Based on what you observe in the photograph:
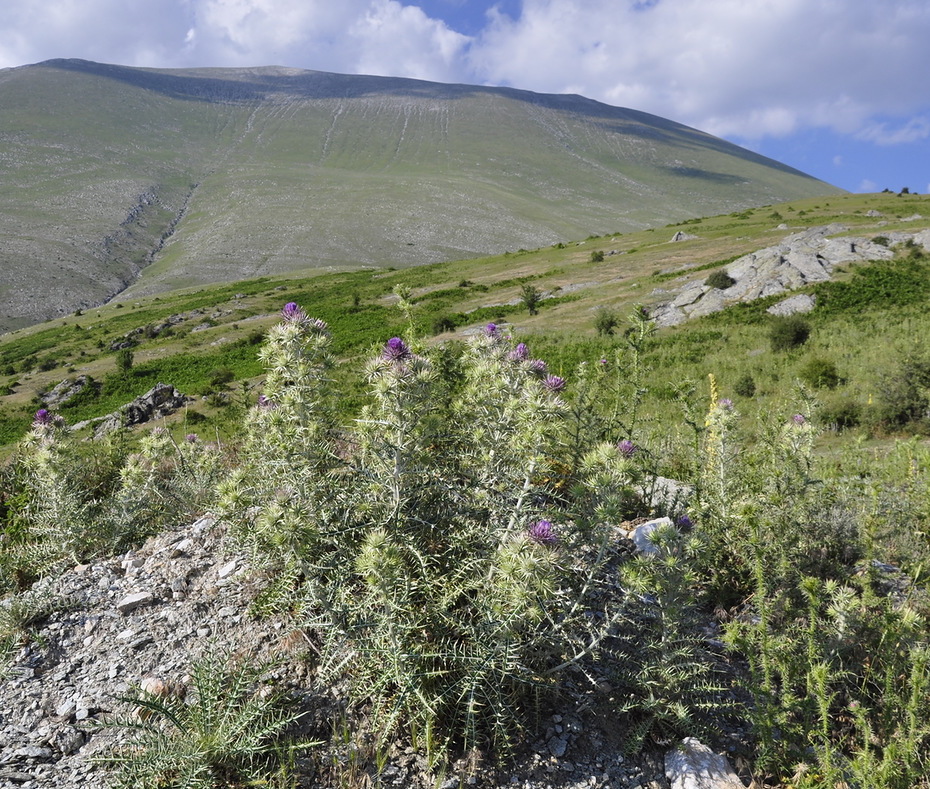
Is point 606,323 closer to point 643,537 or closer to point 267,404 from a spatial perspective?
point 643,537

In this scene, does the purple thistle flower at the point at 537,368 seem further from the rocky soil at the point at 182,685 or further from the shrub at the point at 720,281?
the shrub at the point at 720,281

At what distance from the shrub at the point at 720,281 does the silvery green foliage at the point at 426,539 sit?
25.0 m

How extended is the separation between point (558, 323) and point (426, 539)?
24402mm

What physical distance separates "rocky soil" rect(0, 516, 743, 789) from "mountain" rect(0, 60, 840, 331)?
8640 centimetres

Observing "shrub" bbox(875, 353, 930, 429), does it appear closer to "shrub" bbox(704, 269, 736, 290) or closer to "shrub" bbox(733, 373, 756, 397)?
"shrub" bbox(733, 373, 756, 397)

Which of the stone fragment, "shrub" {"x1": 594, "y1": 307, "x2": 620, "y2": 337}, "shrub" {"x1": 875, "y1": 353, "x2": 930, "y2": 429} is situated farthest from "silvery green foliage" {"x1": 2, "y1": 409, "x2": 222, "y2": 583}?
"shrub" {"x1": 594, "y1": 307, "x2": 620, "y2": 337}

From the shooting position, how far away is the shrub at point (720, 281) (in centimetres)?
2491

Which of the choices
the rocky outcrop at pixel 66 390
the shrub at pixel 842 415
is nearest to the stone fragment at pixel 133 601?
the shrub at pixel 842 415

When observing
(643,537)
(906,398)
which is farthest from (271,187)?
(643,537)

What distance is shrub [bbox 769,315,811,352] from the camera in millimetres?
16984

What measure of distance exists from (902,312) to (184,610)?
76.2ft

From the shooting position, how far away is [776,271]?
2422 cm

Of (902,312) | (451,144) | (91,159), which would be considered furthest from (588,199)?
(902,312)

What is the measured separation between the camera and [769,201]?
161500mm
